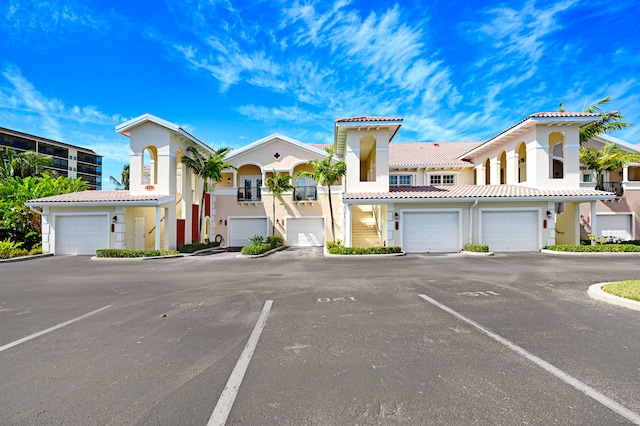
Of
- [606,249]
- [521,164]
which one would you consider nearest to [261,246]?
[606,249]

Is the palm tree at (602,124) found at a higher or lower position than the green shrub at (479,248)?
higher

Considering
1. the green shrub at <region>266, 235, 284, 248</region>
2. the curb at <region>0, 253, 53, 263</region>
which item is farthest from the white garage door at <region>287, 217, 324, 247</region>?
the curb at <region>0, 253, 53, 263</region>

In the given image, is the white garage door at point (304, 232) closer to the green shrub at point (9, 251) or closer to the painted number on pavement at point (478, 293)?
the green shrub at point (9, 251)

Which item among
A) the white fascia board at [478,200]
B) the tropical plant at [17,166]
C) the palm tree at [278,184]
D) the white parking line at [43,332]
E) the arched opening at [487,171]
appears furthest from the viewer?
the tropical plant at [17,166]

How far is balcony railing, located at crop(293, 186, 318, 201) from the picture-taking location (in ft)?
76.2

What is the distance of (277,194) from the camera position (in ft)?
74.8

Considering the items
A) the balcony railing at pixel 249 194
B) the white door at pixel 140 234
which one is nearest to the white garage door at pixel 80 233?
the white door at pixel 140 234

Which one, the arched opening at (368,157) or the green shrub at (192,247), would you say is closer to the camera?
the green shrub at (192,247)

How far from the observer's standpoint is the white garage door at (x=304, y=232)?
76.2ft

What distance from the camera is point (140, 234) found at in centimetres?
1972

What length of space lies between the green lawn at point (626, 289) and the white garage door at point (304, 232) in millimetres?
17354

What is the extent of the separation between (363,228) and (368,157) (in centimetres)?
642

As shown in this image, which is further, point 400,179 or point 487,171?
point 400,179

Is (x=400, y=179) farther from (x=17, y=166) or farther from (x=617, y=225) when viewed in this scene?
(x=17, y=166)
